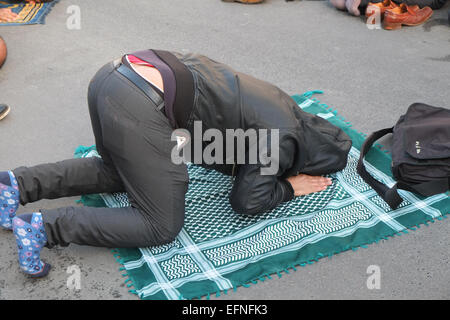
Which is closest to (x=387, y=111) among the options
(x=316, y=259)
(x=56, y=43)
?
(x=316, y=259)

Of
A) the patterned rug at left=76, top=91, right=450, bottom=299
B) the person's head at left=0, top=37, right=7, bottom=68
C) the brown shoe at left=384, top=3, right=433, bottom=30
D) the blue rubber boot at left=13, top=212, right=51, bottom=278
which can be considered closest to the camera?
the blue rubber boot at left=13, top=212, right=51, bottom=278

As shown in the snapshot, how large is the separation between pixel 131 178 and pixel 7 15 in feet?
8.85

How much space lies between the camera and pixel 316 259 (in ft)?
6.16

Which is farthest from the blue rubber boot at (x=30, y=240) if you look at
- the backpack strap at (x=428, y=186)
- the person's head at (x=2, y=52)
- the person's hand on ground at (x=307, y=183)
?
the person's head at (x=2, y=52)

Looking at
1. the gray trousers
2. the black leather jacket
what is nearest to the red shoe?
the black leather jacket

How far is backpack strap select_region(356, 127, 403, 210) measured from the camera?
81.7 inches

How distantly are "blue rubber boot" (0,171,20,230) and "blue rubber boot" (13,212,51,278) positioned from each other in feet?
0.68

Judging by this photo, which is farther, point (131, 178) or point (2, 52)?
point (2, 52)

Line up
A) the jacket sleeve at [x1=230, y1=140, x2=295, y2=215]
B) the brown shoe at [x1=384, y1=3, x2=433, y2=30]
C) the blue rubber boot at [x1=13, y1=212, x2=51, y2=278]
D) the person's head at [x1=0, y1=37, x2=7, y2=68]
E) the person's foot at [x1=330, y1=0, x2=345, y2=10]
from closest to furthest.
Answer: the blue rubber boot at [x1=13, y1=212, x2=51, y2=278] < the jacket sleeve at [x1=230, y1=140, x2=295, y2=215] < the person's head at [x1=0, y1=37, x2=7, y2=68] < the brown shoe at [x1=384, y1=3, x2=433, y2=30] < the person's foot at [x1=330, y1=0, x2=345, y2=10]

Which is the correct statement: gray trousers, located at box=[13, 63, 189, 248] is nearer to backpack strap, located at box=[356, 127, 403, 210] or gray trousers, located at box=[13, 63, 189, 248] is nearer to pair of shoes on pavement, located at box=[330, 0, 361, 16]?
backpack strap, located at box=[356, 127, 403, 210]

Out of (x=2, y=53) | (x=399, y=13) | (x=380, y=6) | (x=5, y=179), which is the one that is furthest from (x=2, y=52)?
(x=399, y=13)

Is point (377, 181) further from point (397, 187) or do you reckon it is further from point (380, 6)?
point (380, 6)

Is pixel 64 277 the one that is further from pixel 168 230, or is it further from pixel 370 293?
pixel 370 293

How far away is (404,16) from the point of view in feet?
12.2
